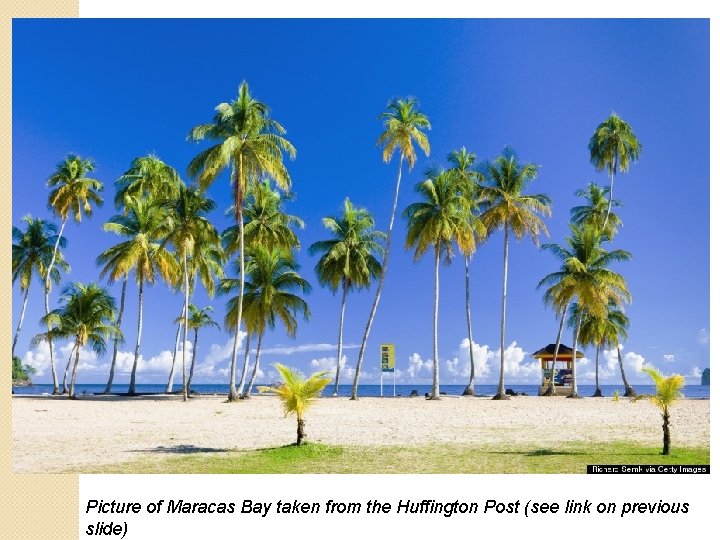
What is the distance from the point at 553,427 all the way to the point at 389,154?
60.7 feet

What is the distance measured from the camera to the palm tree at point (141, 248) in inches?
1309

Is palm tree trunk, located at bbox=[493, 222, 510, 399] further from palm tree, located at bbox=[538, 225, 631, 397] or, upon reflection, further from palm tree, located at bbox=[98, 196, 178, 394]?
palm tree, located at bbox=[98, 196, 178, 394]

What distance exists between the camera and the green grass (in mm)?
11723

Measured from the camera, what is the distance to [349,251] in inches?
1484

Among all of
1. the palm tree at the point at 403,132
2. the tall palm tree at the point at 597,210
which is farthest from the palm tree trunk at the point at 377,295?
the tall palm tree at the point at 597,210

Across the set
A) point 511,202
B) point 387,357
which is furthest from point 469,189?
point 387,357

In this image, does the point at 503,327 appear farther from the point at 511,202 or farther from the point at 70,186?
the point at 70,186

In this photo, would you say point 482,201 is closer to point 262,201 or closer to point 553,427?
point 262,201

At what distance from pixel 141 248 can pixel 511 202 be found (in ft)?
63.7

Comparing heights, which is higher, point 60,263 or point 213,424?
point 60,263

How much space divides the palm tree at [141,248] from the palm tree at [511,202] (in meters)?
17.2

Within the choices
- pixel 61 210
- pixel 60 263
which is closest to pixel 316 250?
pixel 61 210
